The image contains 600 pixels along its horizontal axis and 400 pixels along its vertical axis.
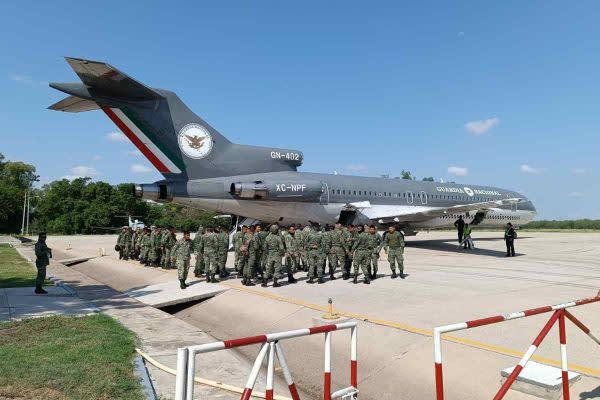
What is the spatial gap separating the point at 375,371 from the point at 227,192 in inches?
562

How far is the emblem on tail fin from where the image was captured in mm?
19016

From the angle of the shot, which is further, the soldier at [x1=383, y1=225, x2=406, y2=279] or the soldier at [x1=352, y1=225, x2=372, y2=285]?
the soldier at [x1=383, y1=225, x2=406, y2=279]

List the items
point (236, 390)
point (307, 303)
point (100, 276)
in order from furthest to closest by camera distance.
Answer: point (100, 276) < point (307, 303) < point (236, 390)

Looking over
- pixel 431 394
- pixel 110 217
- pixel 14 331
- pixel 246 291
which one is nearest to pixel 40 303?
pixel 14 331

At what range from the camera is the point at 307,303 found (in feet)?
33.8

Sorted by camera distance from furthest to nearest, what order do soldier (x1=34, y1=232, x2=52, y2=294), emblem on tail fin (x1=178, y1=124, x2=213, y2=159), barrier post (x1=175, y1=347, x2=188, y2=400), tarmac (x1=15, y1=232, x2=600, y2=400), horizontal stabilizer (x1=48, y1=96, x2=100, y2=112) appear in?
1. emblem on tail fin (x1=178, y1=124, x2=213, y2=159)
2. horizontal stabilizer (x1=48, y1=96, x2=100, y2=112)
3. soldier (x1=34, y1=232, x2=52, y2=294)
4. tarmac (x1=15, y1=232, x2=600, y2=400)
5. barrier post (x1=175, y1=347, x2=188, y2=400)

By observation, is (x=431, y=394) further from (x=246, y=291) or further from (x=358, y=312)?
(x=246, y=291)

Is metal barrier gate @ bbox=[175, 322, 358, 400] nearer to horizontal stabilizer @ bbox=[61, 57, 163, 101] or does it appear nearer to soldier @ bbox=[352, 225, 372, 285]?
soldier @ bbox=[352, 225, 372, 285]

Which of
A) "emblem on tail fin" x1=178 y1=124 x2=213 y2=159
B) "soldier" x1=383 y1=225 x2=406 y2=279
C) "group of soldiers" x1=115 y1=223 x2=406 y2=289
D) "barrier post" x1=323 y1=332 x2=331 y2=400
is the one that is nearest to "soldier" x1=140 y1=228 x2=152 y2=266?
"emblem on tail fin" x1=178 y1=124 x2=213 y2=159

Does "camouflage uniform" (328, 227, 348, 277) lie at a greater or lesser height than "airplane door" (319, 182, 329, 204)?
lesser

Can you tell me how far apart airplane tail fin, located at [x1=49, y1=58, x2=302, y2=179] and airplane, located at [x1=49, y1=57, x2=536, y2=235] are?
0.04m

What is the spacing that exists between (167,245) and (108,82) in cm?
660

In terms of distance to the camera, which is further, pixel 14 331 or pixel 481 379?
pixel 14 331

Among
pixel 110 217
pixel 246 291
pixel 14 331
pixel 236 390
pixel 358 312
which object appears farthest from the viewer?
pixel 110 217
